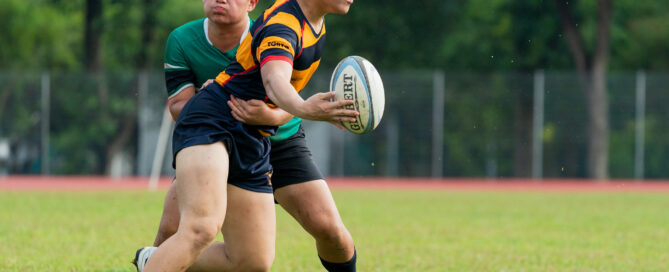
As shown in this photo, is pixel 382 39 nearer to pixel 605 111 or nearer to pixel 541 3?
pixel 541 3

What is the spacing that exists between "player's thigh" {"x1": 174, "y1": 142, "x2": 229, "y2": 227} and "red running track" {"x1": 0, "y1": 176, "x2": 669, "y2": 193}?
55.1 ft

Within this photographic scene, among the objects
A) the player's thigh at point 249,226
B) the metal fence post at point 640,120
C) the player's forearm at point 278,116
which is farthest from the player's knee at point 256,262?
the metal fence post at point 640,120

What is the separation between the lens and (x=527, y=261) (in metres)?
7.50

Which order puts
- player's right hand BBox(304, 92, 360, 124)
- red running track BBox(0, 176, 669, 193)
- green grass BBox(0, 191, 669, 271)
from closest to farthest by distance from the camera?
player's right hand BBox(304, 92, 360, 124) < green grass BBox(0, 191, 669, 271) < red running track BBox(0, 176, 669, 193)

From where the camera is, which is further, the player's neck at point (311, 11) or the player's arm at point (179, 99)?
the player's arm at point (179, 99)

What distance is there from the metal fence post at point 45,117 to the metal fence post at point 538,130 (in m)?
12.8

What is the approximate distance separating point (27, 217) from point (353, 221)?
13.0 ft

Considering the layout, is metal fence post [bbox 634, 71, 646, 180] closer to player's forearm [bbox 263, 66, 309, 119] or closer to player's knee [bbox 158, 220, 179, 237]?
player's knee [bbox 158, 220, 179, 237]

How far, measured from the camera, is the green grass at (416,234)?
7270 millimetres

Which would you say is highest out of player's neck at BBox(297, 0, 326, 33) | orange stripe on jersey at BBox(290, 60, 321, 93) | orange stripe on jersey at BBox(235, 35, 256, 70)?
player's neck at BBox(297, 0, 326, 33)

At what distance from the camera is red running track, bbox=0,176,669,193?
21.8 m

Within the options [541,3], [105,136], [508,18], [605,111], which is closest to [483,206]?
[605,111]

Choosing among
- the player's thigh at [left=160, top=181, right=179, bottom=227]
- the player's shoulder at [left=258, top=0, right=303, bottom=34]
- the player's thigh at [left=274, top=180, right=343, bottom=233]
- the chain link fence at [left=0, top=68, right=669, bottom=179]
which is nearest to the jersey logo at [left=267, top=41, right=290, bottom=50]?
the player's shoulder at [left=258, top=0, right=303, bottom=34]

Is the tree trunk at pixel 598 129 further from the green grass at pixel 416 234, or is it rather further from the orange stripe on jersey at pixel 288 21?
the orange stripe on jersey at pixel 288 21
